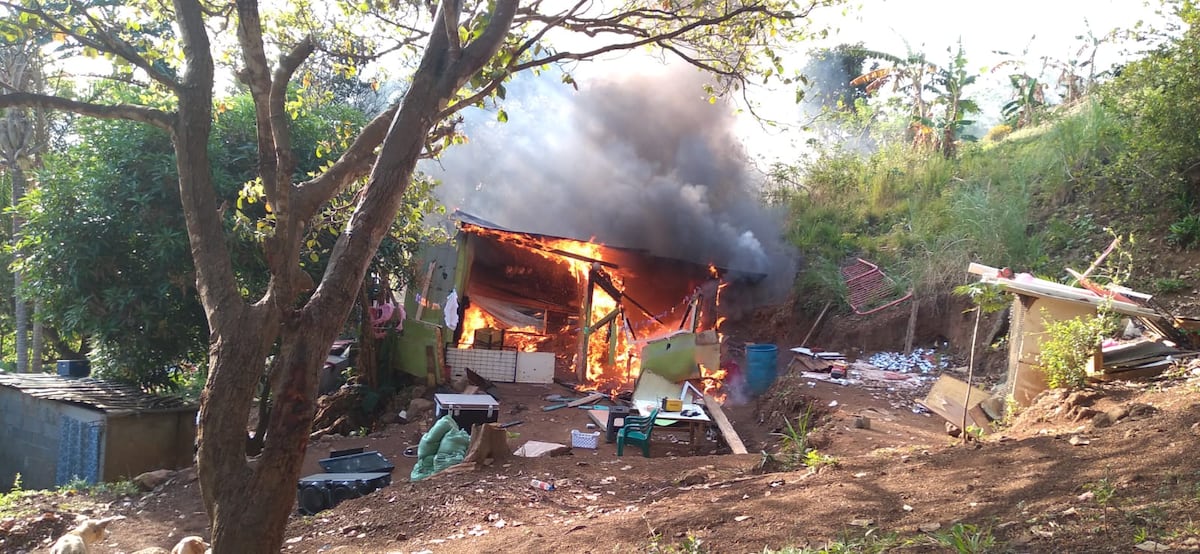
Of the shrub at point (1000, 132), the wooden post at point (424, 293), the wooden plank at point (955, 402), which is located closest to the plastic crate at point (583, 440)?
the wooden plank at point (955, 402)

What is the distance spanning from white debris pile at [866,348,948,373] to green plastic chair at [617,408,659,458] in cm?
495

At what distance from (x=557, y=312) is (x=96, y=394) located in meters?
8.63

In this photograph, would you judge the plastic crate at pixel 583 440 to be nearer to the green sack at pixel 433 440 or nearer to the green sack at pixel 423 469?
the green sack at pixel 433 440

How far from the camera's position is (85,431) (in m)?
10.0

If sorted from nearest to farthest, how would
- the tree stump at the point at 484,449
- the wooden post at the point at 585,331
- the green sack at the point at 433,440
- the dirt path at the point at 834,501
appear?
the dirt path at the point at 834,501, the tree stump at the point at 484,449, the green sack at the point at 433,440, the wooden post at the point at 585,331

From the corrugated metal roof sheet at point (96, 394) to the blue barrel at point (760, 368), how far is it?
9.06m

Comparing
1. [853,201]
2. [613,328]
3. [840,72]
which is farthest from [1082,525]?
[840,72]

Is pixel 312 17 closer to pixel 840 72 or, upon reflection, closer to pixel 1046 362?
pixel 1046 362

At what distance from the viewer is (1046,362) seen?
694cm

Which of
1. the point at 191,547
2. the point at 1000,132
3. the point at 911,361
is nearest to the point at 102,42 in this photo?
the point at 191,547

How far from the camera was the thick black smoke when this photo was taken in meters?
14.7

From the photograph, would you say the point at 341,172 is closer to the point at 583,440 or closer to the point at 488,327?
the point at 583,440

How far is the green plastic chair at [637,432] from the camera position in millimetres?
8680

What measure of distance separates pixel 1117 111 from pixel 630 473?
10.1 meters
